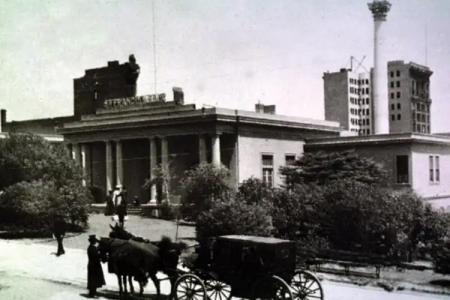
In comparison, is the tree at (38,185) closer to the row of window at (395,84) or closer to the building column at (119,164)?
the building column at (119,164)

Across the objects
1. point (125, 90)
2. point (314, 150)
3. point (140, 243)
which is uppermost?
point (125, 90)

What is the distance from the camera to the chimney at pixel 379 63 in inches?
1547

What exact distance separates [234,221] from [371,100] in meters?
70.6

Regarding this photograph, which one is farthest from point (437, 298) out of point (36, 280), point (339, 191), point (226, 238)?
point (36, 280)

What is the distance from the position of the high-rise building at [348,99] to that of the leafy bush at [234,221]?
59999 millimetres

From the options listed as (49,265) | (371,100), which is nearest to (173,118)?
(49,265)

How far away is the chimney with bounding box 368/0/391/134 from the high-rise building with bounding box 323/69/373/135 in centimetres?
3229

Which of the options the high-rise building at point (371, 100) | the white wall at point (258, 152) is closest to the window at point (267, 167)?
the white wall at point (258, 152)

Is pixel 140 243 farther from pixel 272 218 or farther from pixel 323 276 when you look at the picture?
pixel 272 218

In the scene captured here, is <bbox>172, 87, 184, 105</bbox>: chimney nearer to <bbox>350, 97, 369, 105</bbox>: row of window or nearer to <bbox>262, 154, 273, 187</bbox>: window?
<bbox>262, 154, 273, 187</bbox>: window

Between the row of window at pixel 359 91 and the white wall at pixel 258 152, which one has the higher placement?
the row of window at pixel 359 91

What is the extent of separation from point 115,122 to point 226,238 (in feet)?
88.0

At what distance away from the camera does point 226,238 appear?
1084 cm

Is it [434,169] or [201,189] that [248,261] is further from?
[434,169]
